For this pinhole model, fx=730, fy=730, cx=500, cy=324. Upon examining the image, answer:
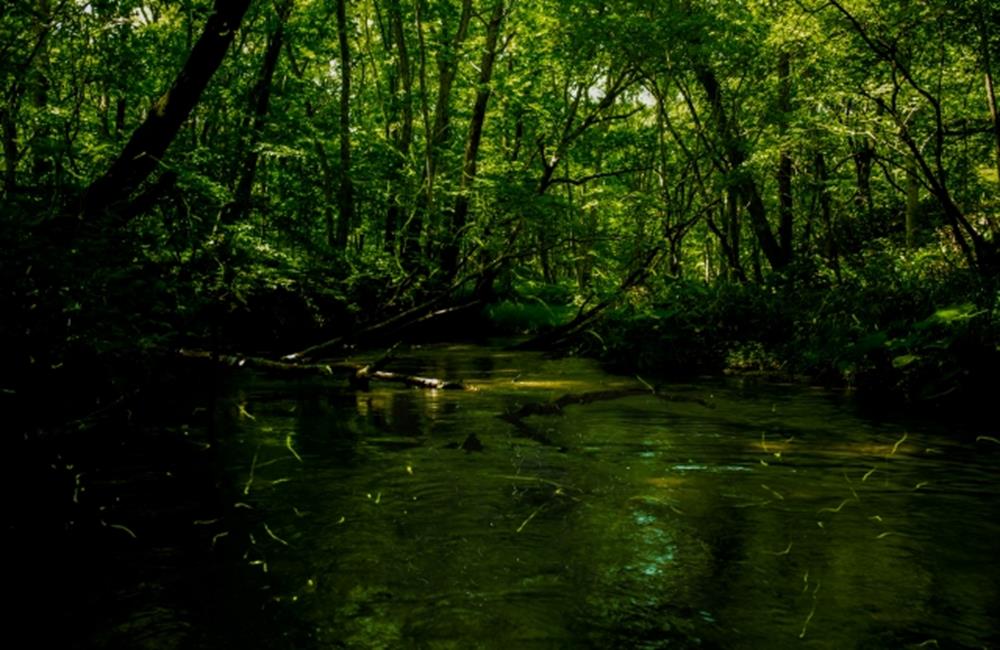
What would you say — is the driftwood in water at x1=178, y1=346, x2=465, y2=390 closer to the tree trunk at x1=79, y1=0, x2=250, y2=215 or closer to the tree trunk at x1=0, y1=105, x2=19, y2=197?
the tree trunk at x1=79, y1=0, x2=250, y2=215

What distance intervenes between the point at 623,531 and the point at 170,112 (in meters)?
5.52

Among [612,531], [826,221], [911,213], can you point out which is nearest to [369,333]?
[612,531]

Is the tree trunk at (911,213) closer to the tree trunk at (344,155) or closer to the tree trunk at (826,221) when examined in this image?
the tree trunk at (826,221)

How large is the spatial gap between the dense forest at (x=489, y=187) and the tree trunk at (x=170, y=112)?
3 centimetres

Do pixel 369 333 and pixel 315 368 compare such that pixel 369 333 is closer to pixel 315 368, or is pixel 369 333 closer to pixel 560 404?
pixel 315 368

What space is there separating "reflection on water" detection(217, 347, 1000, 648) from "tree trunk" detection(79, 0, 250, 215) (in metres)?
2.59

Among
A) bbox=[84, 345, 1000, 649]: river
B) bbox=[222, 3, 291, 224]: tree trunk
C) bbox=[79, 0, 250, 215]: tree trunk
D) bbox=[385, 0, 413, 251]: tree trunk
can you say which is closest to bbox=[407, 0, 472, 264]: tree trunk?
bbox=[385, 0, 413, 251]: tree trunk

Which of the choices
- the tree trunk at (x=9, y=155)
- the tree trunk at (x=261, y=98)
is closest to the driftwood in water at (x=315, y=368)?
the tree trunk at (x=9, y=155)

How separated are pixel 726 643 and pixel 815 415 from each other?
635 centimetres

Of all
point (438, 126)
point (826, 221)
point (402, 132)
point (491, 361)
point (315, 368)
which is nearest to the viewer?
point (315, 368)

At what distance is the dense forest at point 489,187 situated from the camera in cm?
656

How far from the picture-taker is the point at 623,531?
455 cm

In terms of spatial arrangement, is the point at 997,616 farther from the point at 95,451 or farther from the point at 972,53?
the point at 972,53

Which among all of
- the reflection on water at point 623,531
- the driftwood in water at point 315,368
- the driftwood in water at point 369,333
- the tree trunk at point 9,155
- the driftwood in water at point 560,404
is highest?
the tree trunk at point 9,155
